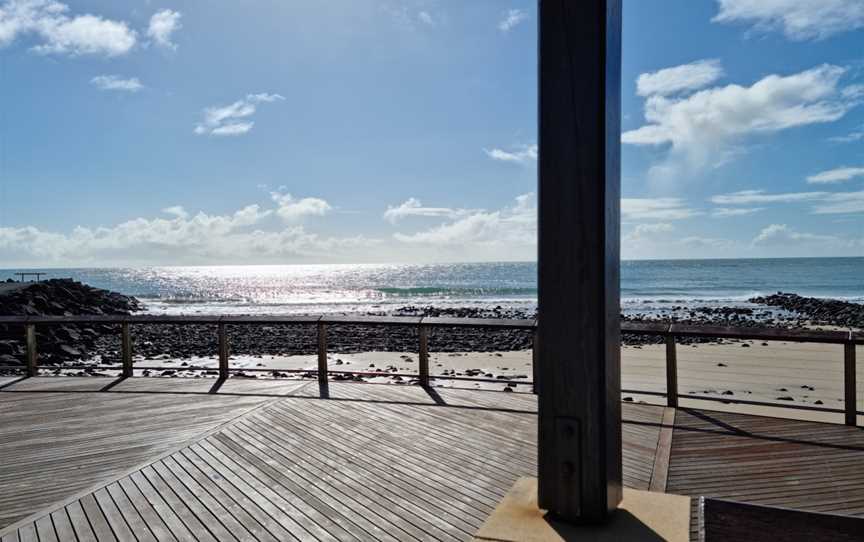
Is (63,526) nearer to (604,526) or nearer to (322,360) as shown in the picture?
(604,526)

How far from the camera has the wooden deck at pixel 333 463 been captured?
3367 millimetres

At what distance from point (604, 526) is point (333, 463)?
273 centimetres

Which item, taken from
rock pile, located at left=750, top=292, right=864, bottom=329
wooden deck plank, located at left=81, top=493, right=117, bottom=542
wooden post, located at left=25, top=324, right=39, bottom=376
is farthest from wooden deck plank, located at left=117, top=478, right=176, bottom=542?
rock pile, located at left=750, top=292, right=864, bottom=329

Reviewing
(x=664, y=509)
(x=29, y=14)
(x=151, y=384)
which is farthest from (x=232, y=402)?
(x=29, y=14)

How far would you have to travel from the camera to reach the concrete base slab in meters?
1.91

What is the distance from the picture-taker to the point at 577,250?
79.4 inches

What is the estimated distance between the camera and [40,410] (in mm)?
6242

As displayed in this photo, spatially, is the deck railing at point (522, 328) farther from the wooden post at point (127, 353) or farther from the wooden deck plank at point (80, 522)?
the wooden deck plank at point (80, 522)

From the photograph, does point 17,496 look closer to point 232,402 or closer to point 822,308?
point 232,402

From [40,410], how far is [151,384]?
139cm

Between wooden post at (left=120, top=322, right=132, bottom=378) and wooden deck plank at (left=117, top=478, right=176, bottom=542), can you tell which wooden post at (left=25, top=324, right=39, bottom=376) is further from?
wooden deck plank at (left=117, top=478, right=176, bottom=542)

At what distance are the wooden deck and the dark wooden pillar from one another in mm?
1328

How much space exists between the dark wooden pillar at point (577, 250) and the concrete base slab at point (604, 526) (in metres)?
0.07

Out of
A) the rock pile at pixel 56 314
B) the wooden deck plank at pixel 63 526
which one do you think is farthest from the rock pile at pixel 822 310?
the rock pile at pixel 56 314
